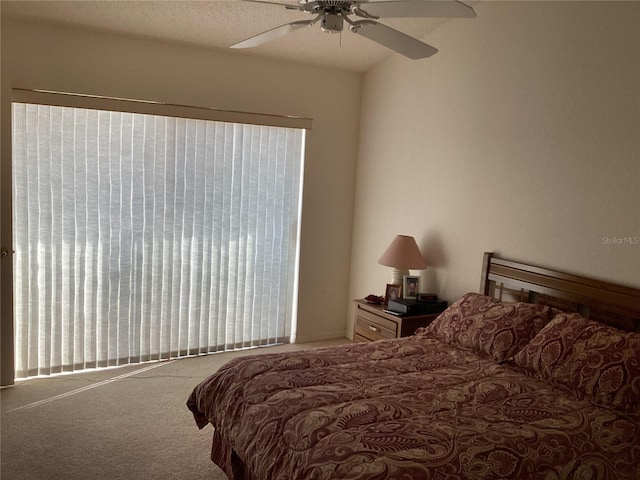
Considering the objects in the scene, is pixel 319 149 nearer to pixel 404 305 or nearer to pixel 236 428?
pixel 404 305

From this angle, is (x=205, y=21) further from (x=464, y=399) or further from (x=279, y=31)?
(x=464, y=399)

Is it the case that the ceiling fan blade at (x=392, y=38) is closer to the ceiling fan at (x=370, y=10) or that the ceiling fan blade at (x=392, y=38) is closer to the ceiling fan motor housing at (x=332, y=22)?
the ceiling fan at (x=370, y=10)

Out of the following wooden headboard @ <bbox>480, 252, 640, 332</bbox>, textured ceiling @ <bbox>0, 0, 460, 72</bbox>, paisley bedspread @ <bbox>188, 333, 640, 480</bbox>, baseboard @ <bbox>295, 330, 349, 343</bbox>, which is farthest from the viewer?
baseboard @ <bbox>295, 330, 349, 343</bbox>

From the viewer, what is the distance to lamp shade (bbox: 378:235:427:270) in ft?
13.0

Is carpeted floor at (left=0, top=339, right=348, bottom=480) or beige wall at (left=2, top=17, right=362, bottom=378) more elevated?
beige wall at (left=2, top=17, right=362, bottom=378)

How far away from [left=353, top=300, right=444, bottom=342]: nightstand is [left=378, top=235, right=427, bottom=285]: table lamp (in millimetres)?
315

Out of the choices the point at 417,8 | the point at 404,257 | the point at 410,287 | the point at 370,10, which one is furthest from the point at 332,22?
the point at 410,287

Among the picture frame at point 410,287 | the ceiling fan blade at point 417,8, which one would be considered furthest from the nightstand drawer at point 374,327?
the ceiling fan blade at point 417,8

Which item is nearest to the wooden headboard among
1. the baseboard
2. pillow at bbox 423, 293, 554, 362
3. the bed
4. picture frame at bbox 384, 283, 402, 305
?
the bed

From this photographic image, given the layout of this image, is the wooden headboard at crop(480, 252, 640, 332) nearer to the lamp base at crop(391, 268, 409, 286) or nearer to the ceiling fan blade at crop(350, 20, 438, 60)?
the lamp base at crop(391, 268, 409, 286)

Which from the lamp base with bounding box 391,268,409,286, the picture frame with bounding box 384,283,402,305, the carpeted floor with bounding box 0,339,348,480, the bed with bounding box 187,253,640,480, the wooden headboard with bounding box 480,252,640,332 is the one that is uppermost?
the wooden headboard with bounding box 480,252,640,332

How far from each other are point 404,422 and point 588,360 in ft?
3.22

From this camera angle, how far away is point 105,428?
316cm

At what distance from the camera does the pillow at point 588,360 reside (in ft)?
7.46
